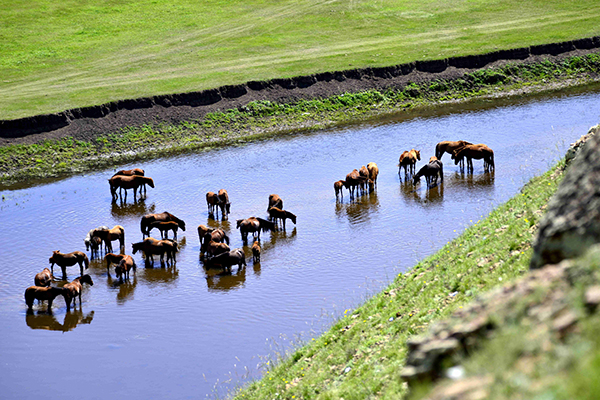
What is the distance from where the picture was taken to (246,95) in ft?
151

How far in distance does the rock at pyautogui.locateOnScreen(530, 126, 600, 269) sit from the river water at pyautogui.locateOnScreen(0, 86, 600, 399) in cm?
971

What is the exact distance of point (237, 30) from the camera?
216 ft

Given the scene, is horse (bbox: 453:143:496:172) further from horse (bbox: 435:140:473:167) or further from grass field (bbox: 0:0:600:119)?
grass field (bbox: 0:0:600:119)

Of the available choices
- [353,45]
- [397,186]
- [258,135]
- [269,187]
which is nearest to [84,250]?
[269,187]

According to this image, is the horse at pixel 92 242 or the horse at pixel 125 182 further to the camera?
the horse at pixel 125 182

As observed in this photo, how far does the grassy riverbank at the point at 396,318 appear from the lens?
32.3 ft

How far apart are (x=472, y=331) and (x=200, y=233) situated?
64.0ft

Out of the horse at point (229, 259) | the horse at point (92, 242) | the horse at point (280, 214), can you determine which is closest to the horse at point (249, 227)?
the horse at point (280, 214)

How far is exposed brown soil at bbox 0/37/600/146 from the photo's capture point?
3984cm

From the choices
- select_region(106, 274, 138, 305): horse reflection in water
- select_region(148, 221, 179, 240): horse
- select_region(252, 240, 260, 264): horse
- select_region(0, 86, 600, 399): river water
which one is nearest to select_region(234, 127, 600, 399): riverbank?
Result: select_region(0, 86, 600, 399): river water

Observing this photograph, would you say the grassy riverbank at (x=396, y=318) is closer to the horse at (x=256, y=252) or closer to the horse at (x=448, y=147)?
the horse at (x=256, y=252)

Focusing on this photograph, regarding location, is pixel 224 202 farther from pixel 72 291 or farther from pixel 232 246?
pixel 72 291

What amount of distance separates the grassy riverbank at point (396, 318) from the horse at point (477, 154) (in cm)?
1433

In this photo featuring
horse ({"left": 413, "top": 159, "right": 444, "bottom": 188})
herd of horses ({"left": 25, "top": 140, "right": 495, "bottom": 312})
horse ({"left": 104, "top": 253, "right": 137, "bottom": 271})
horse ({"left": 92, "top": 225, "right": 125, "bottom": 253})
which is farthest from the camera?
horse ({"left": 413, "top": 159, "right": 444, "bottom": 188})
